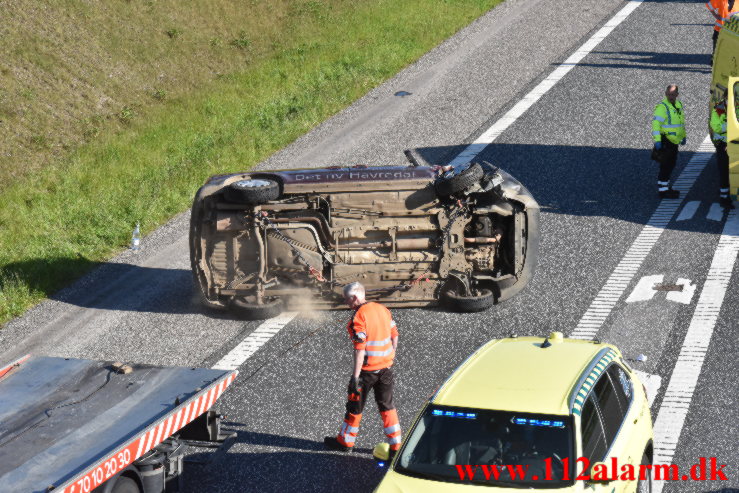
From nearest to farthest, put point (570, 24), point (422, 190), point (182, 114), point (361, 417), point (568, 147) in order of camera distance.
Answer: point (361, 417) → point (422, 190) → point (568, 147) → point (182, 114) → point (570, 24)

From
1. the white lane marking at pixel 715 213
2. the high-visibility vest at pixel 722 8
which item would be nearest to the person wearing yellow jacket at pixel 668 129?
the white lane marking at pixel 715 213

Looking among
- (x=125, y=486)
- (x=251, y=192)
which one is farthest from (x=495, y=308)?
(x=125, y=486)

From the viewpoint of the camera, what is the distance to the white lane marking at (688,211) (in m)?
17.2

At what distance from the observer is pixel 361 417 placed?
11.8m

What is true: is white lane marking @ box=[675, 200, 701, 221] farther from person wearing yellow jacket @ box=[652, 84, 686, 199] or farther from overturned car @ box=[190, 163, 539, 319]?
overturned car @ box=[190, 163, 539, 319]

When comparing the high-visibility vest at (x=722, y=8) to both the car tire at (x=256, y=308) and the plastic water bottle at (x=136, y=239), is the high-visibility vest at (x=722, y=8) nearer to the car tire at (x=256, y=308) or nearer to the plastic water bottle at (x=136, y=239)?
the plastic water bottle at (x=136, y=239)

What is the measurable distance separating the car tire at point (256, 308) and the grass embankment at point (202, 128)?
2.98 metres

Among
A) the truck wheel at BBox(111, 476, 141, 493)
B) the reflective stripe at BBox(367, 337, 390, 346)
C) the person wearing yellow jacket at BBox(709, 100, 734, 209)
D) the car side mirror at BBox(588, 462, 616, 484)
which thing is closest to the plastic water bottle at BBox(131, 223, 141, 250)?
the reflective stripe at BBox(367, 337, 390, 346)

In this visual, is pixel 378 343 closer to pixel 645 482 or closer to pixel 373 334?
pixel 373 334

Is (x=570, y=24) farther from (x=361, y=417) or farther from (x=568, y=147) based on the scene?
(x=361, y=417)

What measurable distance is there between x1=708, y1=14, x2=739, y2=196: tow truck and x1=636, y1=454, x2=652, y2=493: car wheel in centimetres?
777

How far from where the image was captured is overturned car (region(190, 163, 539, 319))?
14070mm

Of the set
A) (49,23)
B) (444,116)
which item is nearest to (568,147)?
(444,116)

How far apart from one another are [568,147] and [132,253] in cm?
787
